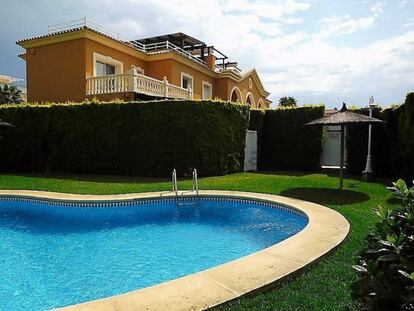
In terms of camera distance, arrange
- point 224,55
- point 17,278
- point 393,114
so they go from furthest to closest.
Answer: point 224,55, point 393,114, point 17,278

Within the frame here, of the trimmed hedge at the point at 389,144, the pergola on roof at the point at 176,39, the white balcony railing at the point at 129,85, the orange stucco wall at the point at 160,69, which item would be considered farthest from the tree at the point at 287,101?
the trimmed hedge at the point at 389,144

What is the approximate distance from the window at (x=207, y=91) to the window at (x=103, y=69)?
937cm

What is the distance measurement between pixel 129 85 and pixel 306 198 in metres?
11.8

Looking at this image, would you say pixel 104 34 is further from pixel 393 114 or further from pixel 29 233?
pixel 393 114

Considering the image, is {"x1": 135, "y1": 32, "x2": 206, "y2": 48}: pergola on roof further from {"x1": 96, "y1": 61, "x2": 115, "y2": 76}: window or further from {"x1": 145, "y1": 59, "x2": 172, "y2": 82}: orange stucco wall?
{"x1": 96, "y1": 61, "x2": 115, "y2": 76}: window

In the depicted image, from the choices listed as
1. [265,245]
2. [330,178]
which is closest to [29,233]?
[265,245]

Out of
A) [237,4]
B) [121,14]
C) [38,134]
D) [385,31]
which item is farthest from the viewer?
[121,14]

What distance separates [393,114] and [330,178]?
3809 millimetres

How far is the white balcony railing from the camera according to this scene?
17.7 m

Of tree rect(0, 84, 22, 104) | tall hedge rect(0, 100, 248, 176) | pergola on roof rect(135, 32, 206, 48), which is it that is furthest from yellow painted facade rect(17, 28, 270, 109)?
tree rect(0, 84, 22, 104)

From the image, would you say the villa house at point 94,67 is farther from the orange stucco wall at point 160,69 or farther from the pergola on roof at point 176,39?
the pergola on roof at point 176,39

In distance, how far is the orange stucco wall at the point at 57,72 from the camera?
19.6m

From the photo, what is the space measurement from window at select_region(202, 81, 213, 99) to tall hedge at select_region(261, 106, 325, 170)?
37.5 ft

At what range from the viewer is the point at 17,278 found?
580cm
